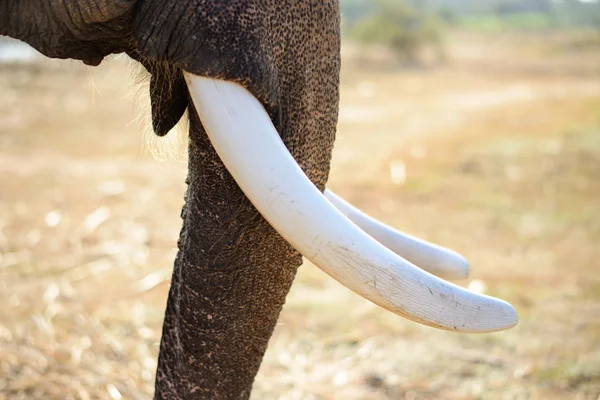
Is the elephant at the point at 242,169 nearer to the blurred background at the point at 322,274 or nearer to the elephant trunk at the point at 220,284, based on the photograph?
the elephant trunk at the point at 220,284

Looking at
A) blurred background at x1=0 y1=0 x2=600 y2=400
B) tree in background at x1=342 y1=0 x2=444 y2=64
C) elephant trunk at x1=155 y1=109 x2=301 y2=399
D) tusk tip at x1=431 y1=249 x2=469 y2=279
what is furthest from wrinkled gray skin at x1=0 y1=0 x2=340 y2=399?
tree in background at x1=342 y1=0 x2=444 y2=64

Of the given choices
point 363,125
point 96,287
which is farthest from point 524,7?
point 96,287

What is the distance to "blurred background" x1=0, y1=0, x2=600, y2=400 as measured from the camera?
2.88 metres

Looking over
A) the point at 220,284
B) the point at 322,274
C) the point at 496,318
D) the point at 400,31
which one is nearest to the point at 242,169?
the point at 220,284

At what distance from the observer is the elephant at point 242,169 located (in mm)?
1248

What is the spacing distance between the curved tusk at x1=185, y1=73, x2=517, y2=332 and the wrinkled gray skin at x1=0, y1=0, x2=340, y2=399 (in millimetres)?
98

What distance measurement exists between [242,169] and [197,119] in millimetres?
224

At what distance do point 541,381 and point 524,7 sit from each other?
76.7m

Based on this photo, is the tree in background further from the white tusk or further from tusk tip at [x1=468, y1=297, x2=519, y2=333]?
tusk tip at [x1=468, y1=297, x2=519, y2=333]

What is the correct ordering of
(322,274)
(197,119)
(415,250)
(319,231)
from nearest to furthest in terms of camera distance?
(319,231)
(197,119)
(415,250)
(322,274)

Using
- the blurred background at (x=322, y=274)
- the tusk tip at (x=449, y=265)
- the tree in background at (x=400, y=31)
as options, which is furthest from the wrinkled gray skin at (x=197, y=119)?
the tree in background at (x=400, y=31)

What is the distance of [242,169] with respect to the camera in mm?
1258

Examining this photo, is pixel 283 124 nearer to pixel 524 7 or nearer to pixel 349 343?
pixel 349 343

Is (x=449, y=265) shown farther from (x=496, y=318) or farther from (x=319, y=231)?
(x=319, y=231)
